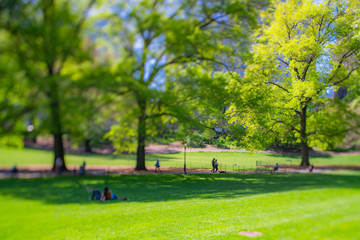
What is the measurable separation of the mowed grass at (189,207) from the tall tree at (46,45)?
76 centimetres

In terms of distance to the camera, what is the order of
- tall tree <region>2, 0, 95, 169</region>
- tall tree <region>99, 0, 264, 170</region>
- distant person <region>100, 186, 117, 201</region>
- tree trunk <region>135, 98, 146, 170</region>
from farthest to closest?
1. distant person <region>100, 186, 117, 201</region>
2. tree trunk <region>135, 98, 146, 170</region>
3. tall tree <region>99, 0, 264, 170</region>
4. tall tree <region>2, 0, 95, 169</region>

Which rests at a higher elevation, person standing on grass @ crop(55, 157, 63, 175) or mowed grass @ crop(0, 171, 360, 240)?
person standing on grass @ crop(55, 157, 63, 175)

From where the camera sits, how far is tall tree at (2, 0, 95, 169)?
213cm

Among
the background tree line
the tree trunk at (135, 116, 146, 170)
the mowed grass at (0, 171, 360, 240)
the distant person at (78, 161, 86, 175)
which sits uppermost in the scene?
the background tree line

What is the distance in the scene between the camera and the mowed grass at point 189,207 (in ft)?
8.31

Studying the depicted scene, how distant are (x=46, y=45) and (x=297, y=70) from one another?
3181 millimetres

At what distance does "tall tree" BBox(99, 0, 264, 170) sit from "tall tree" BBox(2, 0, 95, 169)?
41 cm

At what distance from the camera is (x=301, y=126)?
3758mm

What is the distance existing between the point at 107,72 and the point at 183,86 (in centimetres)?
100

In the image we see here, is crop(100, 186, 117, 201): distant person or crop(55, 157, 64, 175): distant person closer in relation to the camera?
crop(55, 157, 64, 175): distant person

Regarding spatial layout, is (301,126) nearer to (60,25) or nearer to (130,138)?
(130,138)

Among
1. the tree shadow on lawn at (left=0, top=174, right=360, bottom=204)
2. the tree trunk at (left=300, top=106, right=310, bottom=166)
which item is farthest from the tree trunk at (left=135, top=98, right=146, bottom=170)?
the tree trunk at (left=300, top=106, right=310, bottom=166)

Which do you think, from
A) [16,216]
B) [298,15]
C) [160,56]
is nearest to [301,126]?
[298,15]

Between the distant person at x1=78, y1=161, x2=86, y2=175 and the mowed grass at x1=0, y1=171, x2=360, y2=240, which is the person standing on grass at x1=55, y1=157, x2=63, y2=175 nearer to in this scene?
the mowed grass at x1=0, y1=171, x2=360, y2=240
